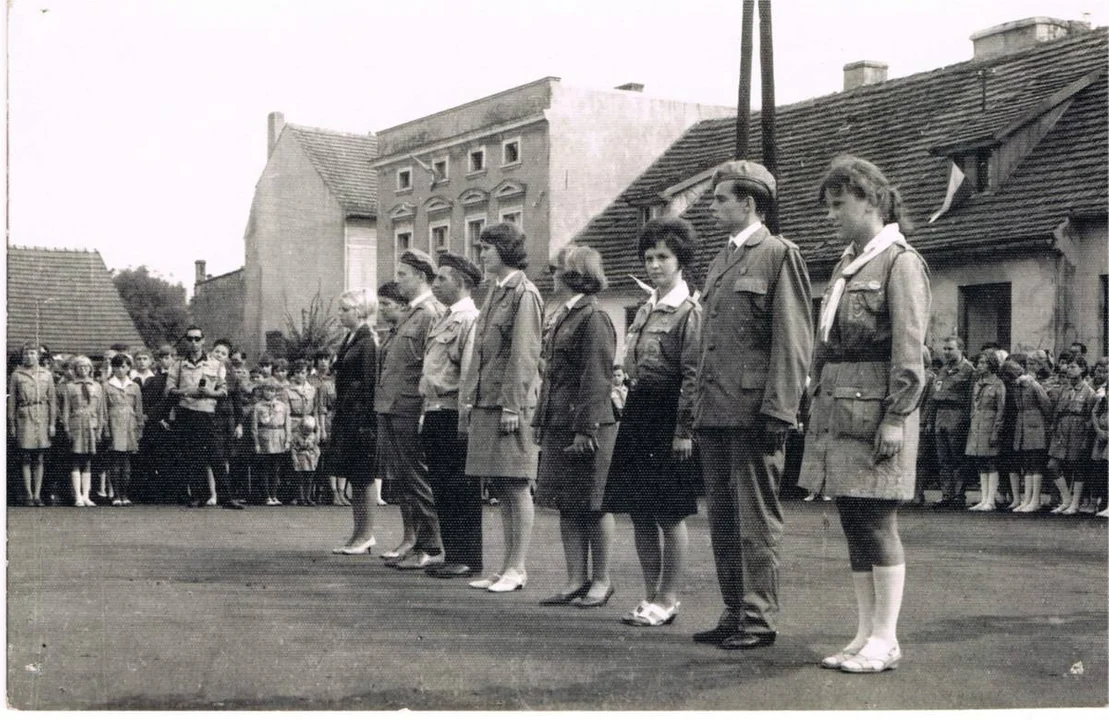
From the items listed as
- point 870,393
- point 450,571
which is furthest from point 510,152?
point 870,393

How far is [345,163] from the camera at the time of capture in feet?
153

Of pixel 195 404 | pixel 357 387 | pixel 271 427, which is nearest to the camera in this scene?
pixel 357 387

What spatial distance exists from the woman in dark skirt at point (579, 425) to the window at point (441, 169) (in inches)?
1227

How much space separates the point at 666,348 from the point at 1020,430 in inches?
393

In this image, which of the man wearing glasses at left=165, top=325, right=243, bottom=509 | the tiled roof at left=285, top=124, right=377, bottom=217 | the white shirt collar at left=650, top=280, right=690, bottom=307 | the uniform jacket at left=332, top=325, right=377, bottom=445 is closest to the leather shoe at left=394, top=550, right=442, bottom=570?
the uniform jacket at left=332, top=325, right=377, bottom=445

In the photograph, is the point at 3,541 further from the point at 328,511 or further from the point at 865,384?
the point at 328,511

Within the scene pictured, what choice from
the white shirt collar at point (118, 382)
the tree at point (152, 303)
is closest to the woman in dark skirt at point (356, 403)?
the white shirt collar at point (118, 382)

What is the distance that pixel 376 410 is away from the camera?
964 cm

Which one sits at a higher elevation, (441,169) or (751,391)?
(441,169)

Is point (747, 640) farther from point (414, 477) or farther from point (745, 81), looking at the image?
point (745, 81)

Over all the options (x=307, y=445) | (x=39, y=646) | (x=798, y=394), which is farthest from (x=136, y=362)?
(x=798, y=394)

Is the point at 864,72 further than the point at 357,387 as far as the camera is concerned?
Yes

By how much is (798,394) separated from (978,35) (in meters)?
24.4

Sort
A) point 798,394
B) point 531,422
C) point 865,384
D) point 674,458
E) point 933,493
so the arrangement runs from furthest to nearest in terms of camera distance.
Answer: point 933,493 → point 531,422 → point 674,458 → point 798,394 → point 865,384
